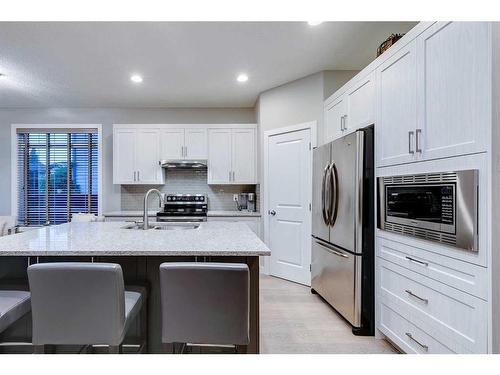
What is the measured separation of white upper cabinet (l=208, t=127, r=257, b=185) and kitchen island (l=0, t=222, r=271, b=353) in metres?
2.65

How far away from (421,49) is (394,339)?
6.34 feet

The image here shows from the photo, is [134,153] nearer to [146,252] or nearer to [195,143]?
[195,143]

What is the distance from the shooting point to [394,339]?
2176 mm

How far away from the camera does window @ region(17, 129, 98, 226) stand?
17.0 ft

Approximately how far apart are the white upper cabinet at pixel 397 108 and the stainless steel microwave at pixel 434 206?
183mm

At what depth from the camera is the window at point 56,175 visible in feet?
17.0

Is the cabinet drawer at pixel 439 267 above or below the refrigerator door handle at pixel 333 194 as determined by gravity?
below

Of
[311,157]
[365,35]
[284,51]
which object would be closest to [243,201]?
[311,157]

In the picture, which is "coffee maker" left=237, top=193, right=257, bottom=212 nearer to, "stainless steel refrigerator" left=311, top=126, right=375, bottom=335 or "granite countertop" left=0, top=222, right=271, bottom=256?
"stainless steel refrigerator" left=311, top=126, right=375, bottom=335

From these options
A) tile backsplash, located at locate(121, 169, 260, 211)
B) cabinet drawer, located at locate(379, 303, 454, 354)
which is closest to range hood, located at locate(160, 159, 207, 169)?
tile backsplash, located at locate(121, 169, 260, 211)

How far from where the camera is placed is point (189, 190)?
5172mm

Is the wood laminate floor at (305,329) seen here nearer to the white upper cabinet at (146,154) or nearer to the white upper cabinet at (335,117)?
the white upper cabinet at (335,117)

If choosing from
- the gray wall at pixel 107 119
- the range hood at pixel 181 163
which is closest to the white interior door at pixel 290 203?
the range hood at pixel 181 163
